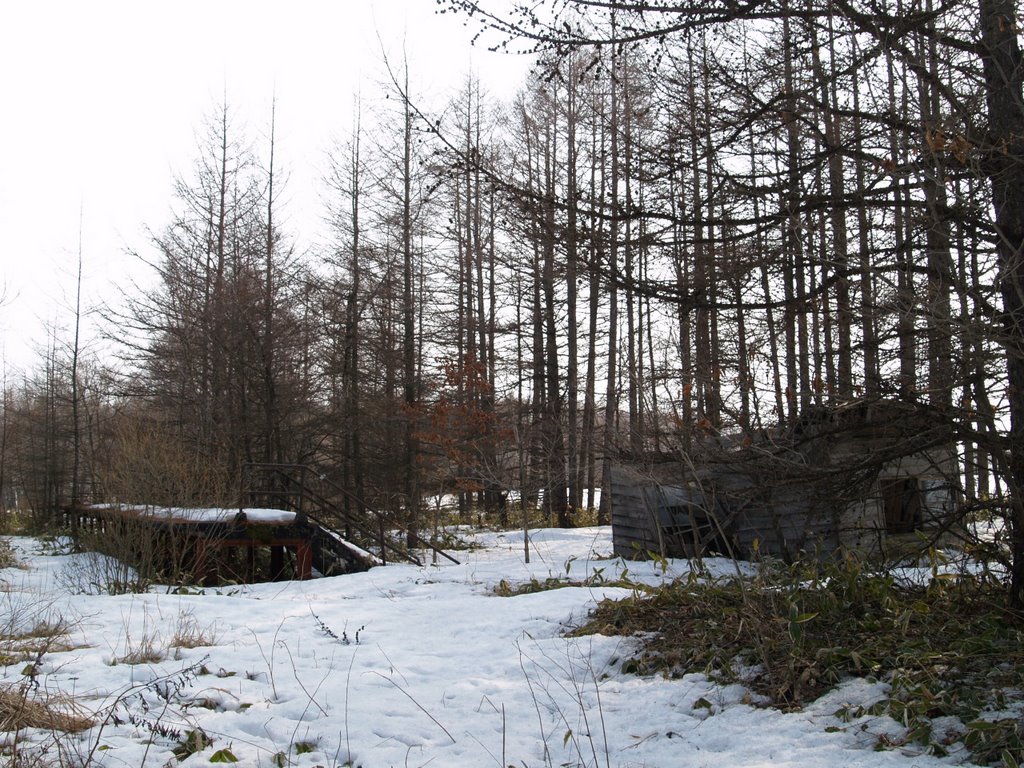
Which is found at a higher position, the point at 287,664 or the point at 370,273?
the point at 370,273

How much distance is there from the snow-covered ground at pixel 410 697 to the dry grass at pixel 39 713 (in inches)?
4.9

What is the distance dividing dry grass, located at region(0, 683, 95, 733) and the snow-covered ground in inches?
4.9

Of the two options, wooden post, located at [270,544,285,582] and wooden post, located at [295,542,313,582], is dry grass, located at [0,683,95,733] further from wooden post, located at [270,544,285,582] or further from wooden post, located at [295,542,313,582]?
wooden post, located at [270,544,285,582]

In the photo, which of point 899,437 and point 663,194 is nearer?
point 899,437

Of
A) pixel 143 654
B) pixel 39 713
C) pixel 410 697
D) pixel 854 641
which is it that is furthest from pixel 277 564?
pixel 854 641

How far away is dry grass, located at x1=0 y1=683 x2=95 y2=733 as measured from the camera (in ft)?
12.4

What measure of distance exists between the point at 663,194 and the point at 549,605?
3.96m

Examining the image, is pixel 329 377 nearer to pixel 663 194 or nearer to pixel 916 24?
pixel 663 194

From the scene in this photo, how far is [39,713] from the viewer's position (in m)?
3.95

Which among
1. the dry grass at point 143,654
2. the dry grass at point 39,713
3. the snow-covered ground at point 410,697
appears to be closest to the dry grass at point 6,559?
the snow-covered ground at point 410,697

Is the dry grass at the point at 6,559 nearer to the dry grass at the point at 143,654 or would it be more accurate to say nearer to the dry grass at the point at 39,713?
the dry grass at the point at 143,654

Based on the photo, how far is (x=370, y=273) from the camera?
845 inches

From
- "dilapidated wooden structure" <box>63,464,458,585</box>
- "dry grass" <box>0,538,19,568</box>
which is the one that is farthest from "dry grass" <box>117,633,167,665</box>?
"dry grass" <box>0,538,19,568</box>

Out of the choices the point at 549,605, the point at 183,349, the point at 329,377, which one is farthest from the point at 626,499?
the point at 183,349
